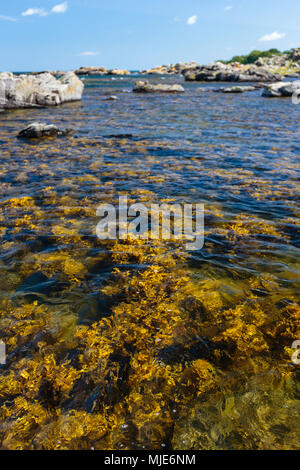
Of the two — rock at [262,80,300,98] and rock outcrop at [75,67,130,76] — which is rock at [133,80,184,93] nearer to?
rock at [262,80,300,98]

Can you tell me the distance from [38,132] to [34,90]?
1779 centimetres

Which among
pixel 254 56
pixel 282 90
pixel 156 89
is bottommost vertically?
pixel 282 90

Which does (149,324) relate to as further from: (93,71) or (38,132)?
(93,71)

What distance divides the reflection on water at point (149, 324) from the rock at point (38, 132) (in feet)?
26.3

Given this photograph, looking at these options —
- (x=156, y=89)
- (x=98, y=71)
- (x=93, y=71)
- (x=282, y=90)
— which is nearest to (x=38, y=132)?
(x=282, y=90)

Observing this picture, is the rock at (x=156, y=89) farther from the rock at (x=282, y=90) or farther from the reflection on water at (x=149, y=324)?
the reflection on water at (x=149, y=324)

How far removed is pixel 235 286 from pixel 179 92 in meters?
47.2

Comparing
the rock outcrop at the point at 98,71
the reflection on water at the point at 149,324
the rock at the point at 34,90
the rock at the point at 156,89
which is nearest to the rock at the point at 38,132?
the reflection on water at the point at 149,324

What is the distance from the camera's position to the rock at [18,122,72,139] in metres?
15.6

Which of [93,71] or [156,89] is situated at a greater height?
[93,71]

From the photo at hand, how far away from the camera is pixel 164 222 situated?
22.4 feet

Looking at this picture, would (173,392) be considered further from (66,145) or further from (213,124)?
(213,124)

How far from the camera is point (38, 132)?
617 inches

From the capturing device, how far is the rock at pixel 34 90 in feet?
90.0
